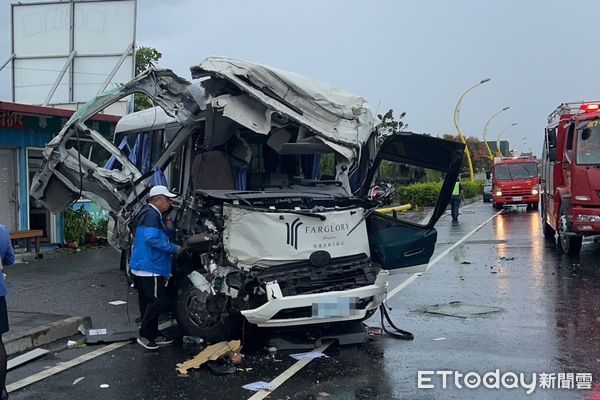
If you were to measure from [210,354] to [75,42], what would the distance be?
49.5 ft

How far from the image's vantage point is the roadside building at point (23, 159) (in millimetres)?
13367

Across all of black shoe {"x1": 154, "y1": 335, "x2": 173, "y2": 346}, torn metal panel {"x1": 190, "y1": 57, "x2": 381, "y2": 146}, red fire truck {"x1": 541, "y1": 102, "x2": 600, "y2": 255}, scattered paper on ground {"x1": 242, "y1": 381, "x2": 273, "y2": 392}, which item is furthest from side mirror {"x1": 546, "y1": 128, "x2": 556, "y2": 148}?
scattered paper on ground {"x1": 242, "y1": 381, "x2": 273, "y2": 392}

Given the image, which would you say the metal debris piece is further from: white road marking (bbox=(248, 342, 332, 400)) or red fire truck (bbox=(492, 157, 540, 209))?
red fire truck (bbox=(492, 157, 540, 209))

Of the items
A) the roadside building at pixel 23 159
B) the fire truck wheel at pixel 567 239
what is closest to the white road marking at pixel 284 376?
the fire truck wheel at pixel 567 239

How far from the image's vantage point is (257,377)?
5605 mm

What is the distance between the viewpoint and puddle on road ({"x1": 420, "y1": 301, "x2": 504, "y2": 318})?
26.0 ft

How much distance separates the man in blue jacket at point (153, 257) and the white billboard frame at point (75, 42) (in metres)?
12.3

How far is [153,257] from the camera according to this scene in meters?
6.42

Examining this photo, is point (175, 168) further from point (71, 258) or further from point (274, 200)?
point (71, 258)

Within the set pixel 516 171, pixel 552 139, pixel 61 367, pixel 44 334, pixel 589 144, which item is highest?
pixel 552 139

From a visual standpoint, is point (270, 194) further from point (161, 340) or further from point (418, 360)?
point (418, 360)

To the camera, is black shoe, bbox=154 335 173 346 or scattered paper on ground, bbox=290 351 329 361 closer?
scattered paper on ground, bbox=290 351 329 361

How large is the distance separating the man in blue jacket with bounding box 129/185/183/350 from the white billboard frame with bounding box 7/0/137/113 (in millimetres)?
12258

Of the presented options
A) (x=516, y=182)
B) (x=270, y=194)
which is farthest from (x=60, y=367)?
(x=516, y=182)
